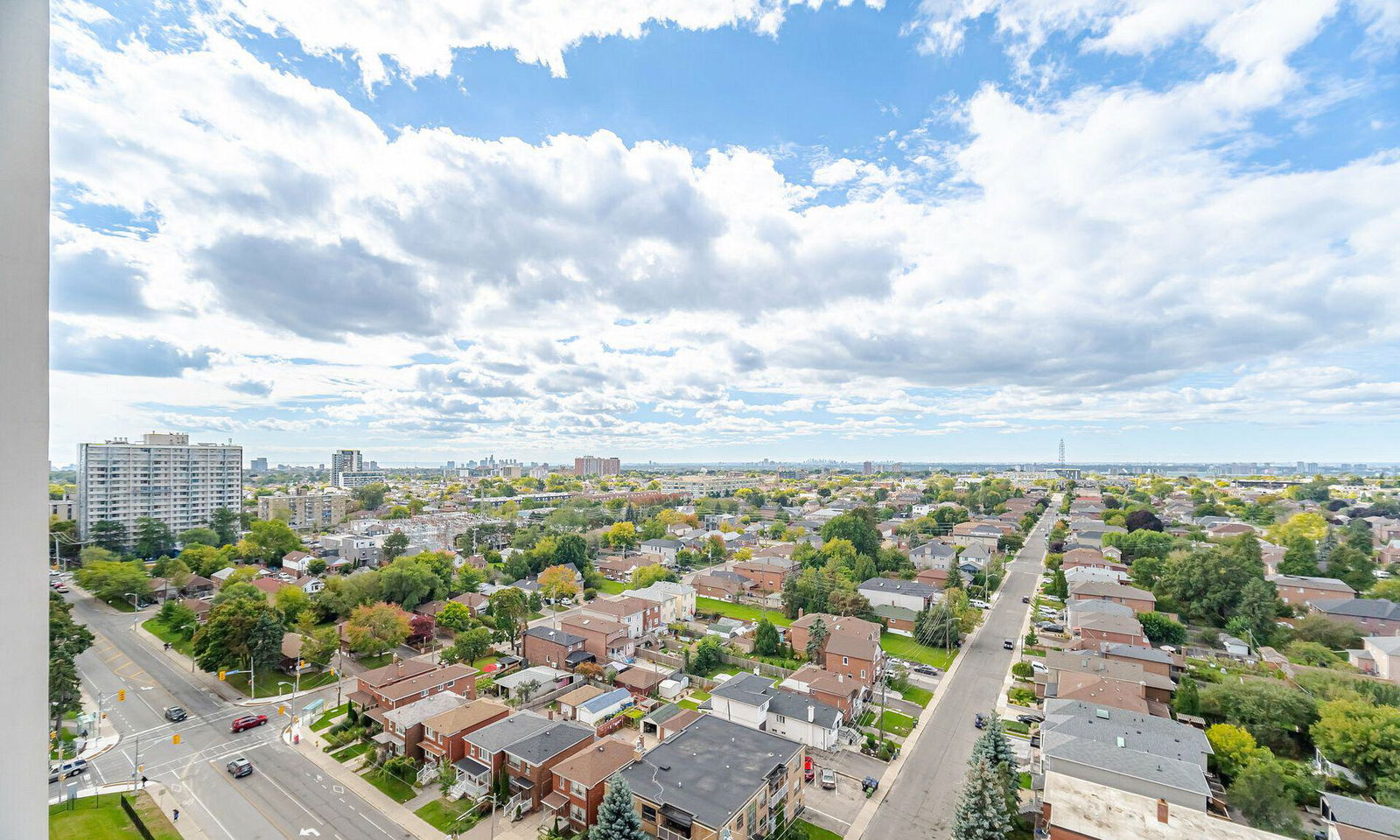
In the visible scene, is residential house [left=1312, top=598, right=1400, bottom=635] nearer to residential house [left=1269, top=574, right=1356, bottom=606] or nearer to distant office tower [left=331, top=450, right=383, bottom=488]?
residential house [left=1269, top=574, right=1356, bottom=606]

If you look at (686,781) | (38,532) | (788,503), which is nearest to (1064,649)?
(686,781)

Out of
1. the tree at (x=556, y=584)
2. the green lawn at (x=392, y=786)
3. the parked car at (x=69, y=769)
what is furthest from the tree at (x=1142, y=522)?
the parked car at (x=69, y=769)

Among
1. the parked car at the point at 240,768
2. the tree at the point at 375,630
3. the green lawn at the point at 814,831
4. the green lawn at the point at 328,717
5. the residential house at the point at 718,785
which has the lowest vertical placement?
the green lawn at the point at 814,831

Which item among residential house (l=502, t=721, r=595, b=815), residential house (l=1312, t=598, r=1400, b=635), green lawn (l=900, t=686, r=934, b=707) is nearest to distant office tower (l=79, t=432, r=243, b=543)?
residential house (l=502, t=721, r=595, b=815)

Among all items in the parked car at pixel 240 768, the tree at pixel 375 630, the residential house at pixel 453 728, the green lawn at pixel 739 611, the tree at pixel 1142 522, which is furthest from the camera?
the tree at pixel 1142 522

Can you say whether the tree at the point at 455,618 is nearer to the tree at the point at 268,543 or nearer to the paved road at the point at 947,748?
the paved road at the point at 947,748

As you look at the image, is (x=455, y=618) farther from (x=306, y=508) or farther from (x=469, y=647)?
(x=306, y=508)

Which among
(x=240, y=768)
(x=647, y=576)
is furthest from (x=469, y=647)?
(x=647, y=576)

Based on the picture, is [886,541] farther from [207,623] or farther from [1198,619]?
[207,623]
